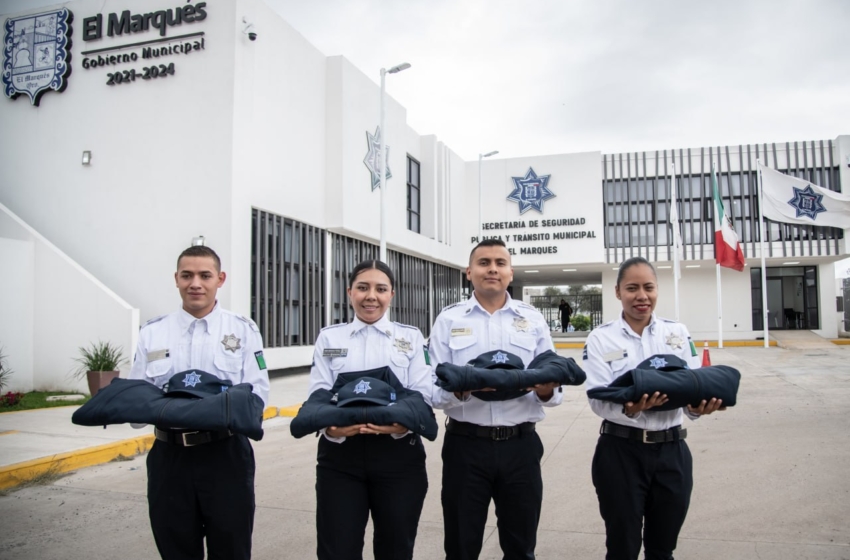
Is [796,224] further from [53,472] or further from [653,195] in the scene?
[53,472]

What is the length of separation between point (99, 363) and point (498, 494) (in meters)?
10.3

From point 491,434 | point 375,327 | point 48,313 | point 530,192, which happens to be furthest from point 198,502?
point 530,192

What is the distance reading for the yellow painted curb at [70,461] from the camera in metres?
6.18

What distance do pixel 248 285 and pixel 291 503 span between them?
29.0 feet

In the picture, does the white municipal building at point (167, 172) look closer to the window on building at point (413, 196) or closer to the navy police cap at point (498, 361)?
the window on building at point (413, 196)

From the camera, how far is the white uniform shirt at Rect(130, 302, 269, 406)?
3309 millimetres

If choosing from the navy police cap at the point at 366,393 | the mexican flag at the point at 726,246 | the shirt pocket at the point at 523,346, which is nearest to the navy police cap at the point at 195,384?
the navy police cap at the point at 366,393

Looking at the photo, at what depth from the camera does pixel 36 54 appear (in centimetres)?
1512

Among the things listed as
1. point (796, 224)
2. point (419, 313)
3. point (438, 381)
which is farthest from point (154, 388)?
point (796, 224)

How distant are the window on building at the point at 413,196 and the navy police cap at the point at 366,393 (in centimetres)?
2052

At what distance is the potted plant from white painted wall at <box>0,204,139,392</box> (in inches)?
5.5

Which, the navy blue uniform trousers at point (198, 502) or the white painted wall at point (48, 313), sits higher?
the white painted wall at point (48, 313)

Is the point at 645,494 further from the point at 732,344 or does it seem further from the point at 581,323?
the point at 581,323

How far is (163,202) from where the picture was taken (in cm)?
1366
